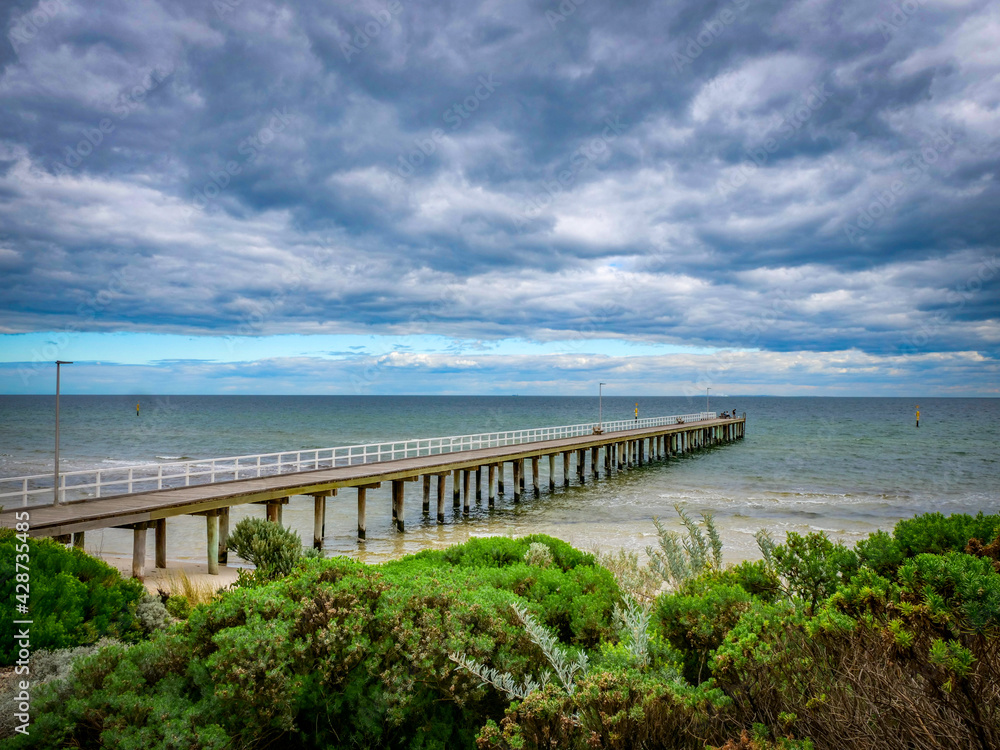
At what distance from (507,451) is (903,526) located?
25233mm

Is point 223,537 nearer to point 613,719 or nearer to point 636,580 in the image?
point 636,580

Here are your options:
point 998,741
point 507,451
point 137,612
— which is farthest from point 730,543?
point 998,741

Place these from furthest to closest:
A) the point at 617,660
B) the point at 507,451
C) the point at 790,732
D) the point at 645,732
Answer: the point at 507,451, the point at 617,660, the point at 645,732, the point at 790,732

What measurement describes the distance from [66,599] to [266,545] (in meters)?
7.73

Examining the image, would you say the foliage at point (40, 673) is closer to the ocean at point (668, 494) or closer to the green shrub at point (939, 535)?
the green shrub at point (939, 535)

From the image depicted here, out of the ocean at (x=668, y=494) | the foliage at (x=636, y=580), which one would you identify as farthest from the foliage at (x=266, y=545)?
the foliage at (x=636, y=580)

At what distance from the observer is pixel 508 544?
889 centimetres

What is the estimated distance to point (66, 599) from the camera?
611 cm

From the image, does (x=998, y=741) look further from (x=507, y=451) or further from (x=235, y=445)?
(x=235, y=445)

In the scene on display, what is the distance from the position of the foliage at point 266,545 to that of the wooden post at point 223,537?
2397 mm

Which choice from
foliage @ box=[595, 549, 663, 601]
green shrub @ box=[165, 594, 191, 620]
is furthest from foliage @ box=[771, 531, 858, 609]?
green shrub @ box=[165, 594, 191, 620]

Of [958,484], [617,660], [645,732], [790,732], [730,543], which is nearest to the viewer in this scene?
[790,732]

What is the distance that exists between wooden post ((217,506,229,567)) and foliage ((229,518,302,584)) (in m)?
2.40

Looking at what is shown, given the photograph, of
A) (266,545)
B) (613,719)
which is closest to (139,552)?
(266,545)
